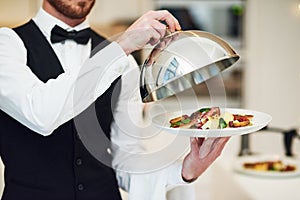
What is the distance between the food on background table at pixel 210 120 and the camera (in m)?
1.00

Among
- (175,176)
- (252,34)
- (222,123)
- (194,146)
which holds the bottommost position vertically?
(252,34)

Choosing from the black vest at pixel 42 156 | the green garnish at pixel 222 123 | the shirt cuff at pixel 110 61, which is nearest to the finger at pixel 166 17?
the shirt cuff at pixel 110 61

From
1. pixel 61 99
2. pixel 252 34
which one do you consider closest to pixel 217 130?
pixel 61 99

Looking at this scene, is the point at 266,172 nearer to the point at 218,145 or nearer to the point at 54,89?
the point at 218,145

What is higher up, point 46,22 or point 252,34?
point 46,22

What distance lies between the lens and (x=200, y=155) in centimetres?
116

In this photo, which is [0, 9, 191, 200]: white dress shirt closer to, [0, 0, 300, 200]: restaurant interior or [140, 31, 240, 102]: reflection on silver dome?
[140, 31, 240, 102]: reflection on silver dome

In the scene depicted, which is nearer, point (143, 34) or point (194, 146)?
point (143, 34)

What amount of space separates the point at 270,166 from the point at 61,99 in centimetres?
107

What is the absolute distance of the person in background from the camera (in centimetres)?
97

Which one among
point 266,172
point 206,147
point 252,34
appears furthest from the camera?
point 252,34

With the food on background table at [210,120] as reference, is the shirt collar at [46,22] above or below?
above

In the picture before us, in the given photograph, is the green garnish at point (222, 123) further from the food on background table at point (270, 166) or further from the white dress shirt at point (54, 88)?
the food on background table at point (270, 166)

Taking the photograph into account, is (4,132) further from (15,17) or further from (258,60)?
(258,60)
